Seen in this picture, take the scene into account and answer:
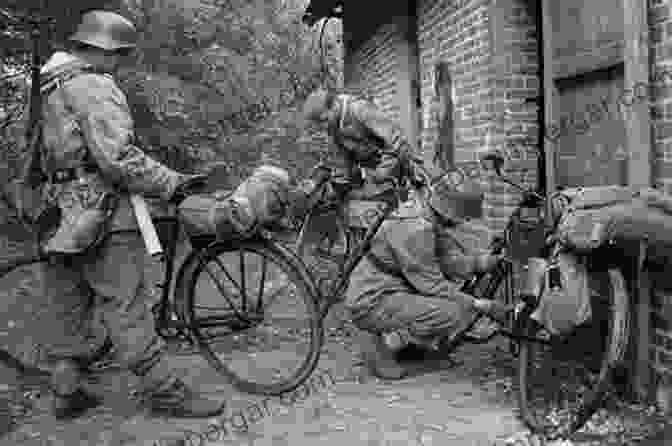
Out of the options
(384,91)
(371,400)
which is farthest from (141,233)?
(384,91)

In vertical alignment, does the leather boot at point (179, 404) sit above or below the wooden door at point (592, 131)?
below

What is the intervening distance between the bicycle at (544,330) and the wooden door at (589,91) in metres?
0.38

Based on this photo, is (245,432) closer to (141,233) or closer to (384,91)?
(141,233)

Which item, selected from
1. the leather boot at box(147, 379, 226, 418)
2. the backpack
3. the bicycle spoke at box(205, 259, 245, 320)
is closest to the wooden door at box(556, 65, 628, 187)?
the bicycle spoke at box(205, 259, 245, 320)

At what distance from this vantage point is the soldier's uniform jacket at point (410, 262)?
11.9 ft

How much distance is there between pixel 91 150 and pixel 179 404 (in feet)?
4.67

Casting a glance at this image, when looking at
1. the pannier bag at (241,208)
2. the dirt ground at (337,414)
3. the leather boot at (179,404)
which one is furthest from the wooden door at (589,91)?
the leather boot at (179,404)

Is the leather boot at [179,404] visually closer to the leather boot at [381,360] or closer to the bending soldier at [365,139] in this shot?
the leather boot at [381,360]

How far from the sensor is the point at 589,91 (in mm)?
3859

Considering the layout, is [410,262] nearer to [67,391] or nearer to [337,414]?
[337,414]

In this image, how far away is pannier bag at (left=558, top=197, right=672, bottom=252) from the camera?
286cm

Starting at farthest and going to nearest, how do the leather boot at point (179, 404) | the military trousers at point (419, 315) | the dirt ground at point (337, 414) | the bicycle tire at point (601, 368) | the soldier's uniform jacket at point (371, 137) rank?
the soldier's uniform jacket at point (371, 137) → the military trousers at point (419, 315) → the leather boot at point (179, 404) → the dirt ground at point (337, 414) → the bicycle tire at point (601, 368)

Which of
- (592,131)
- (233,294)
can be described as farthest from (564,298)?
(233,294)

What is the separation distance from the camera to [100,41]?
11.1 feet
